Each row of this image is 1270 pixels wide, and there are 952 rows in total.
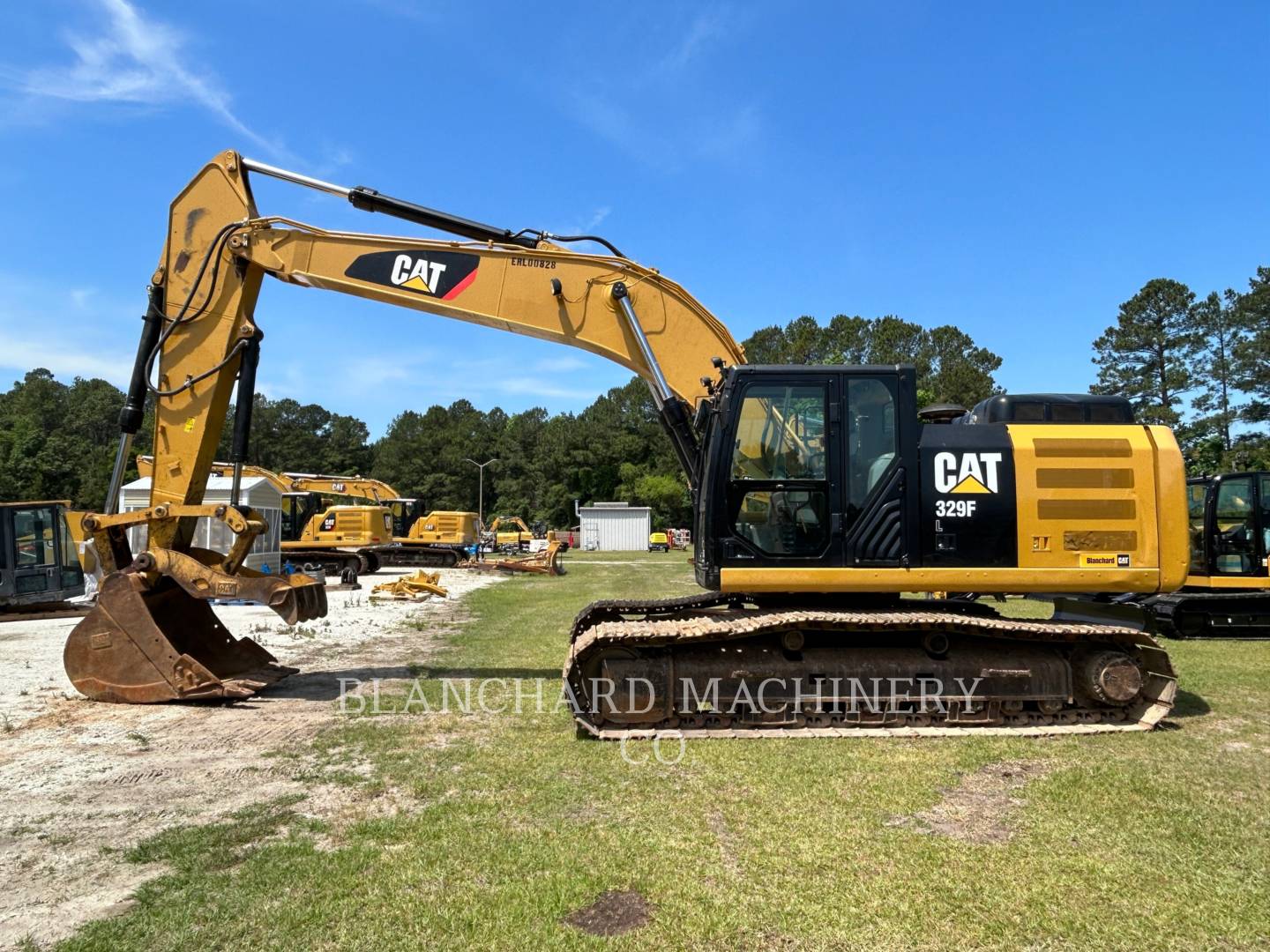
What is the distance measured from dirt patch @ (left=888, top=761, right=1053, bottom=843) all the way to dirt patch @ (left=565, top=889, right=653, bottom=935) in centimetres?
173

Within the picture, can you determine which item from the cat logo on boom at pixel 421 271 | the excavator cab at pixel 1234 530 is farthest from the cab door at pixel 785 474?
the excavator cab at pixel 1234 530

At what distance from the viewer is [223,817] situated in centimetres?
485

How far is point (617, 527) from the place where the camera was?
57.7 metres

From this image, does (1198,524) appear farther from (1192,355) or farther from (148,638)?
(1192,355)

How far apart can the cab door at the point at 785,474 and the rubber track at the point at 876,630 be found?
51cm

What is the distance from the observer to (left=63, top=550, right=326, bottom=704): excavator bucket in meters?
7.58

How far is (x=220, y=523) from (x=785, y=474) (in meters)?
19.1

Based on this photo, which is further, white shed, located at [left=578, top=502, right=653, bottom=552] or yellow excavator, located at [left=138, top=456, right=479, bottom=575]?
white shed, located at [left=578, top=502, right=653, bottom=552]

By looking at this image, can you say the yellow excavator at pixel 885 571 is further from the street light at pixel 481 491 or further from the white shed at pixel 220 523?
the street light at pixel 481 491

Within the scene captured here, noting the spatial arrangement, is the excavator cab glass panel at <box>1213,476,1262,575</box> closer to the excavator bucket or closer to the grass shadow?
the grass shadow

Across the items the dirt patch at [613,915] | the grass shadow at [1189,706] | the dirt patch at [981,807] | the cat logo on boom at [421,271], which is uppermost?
the cat logo on boom at [421,271]

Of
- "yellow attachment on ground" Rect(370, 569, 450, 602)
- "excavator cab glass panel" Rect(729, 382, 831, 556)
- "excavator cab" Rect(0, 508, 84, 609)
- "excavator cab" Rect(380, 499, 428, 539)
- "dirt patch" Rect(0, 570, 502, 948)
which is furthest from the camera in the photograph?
"excavator cab" Rect(380, 499, 428, 539)

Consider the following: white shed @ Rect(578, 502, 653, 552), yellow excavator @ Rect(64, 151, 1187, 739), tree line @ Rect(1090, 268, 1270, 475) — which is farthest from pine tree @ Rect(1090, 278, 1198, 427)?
yellow excavator @ Rect(64, 151, 1187, 739)

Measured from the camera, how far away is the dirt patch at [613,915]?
11.5 ft
